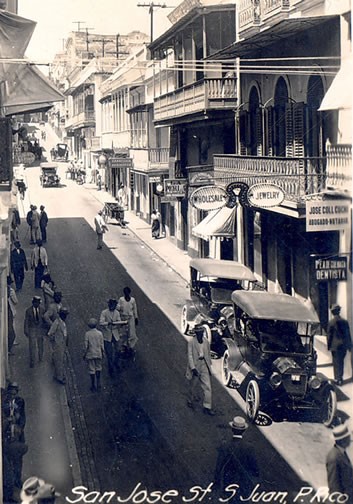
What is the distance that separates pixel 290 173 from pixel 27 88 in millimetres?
6968

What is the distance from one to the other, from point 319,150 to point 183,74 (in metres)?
14.1

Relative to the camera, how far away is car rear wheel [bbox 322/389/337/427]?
12.5 metres

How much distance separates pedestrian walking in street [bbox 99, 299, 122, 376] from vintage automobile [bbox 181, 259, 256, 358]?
2.23 meters

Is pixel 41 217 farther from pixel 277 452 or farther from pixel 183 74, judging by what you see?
pixel 277 452

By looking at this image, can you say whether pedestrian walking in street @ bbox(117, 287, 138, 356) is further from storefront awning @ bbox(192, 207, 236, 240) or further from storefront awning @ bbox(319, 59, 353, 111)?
storefront awning @ bbox(192, 207, 236, 240)

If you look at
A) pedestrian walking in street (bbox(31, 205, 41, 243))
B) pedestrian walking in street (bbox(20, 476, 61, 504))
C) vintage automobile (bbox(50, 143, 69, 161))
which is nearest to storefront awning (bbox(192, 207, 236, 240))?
pedestrian walking in street (bbox(31, 205, 41, 243))

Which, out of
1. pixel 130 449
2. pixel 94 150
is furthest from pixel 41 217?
pixel 94 150

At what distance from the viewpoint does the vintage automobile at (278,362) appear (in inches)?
496

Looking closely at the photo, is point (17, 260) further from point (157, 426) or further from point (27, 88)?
point (157, 426)

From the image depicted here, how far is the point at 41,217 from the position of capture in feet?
95.4

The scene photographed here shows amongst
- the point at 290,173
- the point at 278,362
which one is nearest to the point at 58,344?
the point at 278,362

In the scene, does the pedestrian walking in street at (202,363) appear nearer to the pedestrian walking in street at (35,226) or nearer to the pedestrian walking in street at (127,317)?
the pedestrian walking in street at (127,317)

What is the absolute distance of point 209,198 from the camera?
59.1 feet

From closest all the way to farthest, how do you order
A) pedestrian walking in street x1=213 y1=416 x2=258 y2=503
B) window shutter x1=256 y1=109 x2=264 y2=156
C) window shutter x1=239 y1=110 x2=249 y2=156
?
1. pedestrian walking in street x1=213 y1=416 x2=258 y2=503
2. window shutter x1=256 y1=109 x2=264 y2=156
3. window shutter x1=239 y1=110 x2=249 y2=156
